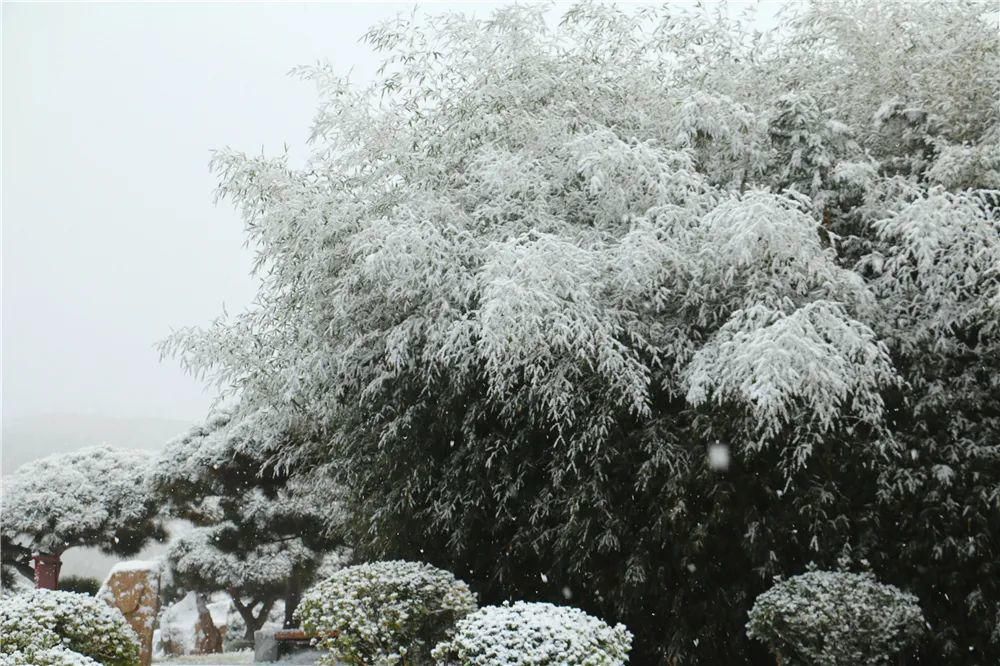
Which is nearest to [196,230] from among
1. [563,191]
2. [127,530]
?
[127,530]

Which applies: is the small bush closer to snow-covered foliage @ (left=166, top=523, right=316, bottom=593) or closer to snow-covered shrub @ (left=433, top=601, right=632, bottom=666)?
snow-covered foliage @ (left=166, top=523, right=316, bottom=593)

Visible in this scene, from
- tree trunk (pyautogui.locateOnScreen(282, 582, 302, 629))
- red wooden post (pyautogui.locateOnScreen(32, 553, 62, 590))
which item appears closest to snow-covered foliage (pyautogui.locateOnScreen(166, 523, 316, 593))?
tree trunk (pyautogui.locateOnScreen(282, 582, 302, 629))

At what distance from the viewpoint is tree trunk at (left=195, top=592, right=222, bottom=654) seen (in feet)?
38.3

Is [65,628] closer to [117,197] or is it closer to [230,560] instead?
[230,560]

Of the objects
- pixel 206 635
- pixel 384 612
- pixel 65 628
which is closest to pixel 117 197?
pixel 206 635

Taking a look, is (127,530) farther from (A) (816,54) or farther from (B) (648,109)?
(A) (816,54)

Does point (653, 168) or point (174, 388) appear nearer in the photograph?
point (653, 168)

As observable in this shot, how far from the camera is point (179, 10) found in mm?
8484

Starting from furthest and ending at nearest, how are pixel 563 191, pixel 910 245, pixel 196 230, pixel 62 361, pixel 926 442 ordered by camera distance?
pixel 196 230 < pixel 62 361 < pixel 563 191 < pixel 926 442 < pixel 910 245

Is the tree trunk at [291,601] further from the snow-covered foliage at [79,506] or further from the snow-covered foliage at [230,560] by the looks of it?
the snow-covered foliage at [79,506]

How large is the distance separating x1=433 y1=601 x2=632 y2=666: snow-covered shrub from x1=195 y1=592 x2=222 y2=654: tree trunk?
896 cm

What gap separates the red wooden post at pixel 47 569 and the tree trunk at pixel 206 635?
76.3 inches

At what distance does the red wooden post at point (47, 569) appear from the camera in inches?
392

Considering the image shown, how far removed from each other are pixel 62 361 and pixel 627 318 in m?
7.22
